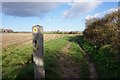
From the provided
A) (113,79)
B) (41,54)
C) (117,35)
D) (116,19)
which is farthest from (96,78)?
(116,19)

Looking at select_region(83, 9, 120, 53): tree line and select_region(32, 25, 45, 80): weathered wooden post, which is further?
select_region(83, 9, 120, 53): tree line

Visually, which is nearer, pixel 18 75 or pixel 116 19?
pixel 18 75

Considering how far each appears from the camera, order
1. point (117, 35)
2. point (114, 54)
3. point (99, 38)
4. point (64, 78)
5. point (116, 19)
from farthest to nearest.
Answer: point (99, 38) < point (116, 19) < point (117, 35) < point (114, 54) < point (64, 78)

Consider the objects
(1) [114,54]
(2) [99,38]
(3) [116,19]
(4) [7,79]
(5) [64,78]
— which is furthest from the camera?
(2) [99,38]

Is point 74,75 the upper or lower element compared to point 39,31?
lower

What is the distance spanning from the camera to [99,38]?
2438 cm

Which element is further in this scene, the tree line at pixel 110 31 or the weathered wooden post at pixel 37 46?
the tree line at pixel 110 31

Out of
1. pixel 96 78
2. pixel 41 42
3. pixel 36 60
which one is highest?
pixel 41 42

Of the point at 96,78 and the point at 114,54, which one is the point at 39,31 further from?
the point at 114,54

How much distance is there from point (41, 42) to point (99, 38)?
55.5 ft

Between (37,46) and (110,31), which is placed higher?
(110,31)

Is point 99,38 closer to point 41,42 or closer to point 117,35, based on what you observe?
point 117,35

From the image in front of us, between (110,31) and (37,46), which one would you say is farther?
(110,31)

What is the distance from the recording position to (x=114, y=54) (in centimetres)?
1577
